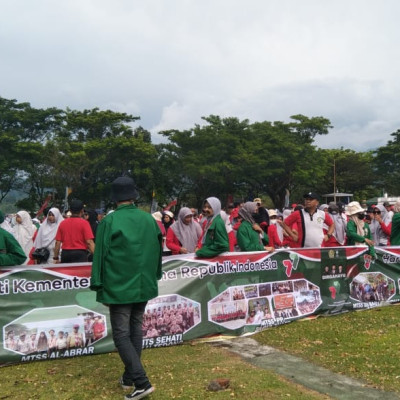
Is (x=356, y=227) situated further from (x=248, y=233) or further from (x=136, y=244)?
(x=136, y=244)

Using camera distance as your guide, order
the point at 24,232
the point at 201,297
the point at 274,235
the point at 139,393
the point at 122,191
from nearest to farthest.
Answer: the point at 139,393 → the point at 122,191 → the point at 201,297 → the point at 274,235 → the point at 24,232

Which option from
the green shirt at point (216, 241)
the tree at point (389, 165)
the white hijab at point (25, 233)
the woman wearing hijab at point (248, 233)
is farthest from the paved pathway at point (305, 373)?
the tree at point (389, 165)

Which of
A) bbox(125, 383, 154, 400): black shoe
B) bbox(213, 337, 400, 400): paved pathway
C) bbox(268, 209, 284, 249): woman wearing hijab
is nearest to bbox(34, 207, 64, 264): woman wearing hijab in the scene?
bbox(213, 337, 400, 400): paved pathway

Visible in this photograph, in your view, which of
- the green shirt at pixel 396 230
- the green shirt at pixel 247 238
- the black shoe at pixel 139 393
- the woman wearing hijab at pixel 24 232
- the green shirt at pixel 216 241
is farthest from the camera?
the woman wearing hijab at pixel 24 232

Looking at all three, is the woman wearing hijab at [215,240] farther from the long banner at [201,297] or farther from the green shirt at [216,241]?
the long banner at [201,297]

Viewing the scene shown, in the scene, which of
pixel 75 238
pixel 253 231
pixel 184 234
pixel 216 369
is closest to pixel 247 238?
pixel 253 231

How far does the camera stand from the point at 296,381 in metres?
4.16

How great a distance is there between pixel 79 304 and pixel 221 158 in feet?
121

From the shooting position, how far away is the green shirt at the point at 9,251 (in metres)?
4.70

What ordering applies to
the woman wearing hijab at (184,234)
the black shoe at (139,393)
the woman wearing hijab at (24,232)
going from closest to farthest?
the black shoe at (139,393) < the woman wearing hijab at (184,234) < the woman wearing hijab at (24,232)

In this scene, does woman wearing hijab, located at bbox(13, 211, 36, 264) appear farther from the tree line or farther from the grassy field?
the tree line

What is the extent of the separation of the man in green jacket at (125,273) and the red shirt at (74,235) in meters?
2.92

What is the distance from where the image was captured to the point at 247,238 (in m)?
6.32

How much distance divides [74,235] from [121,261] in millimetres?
3069
